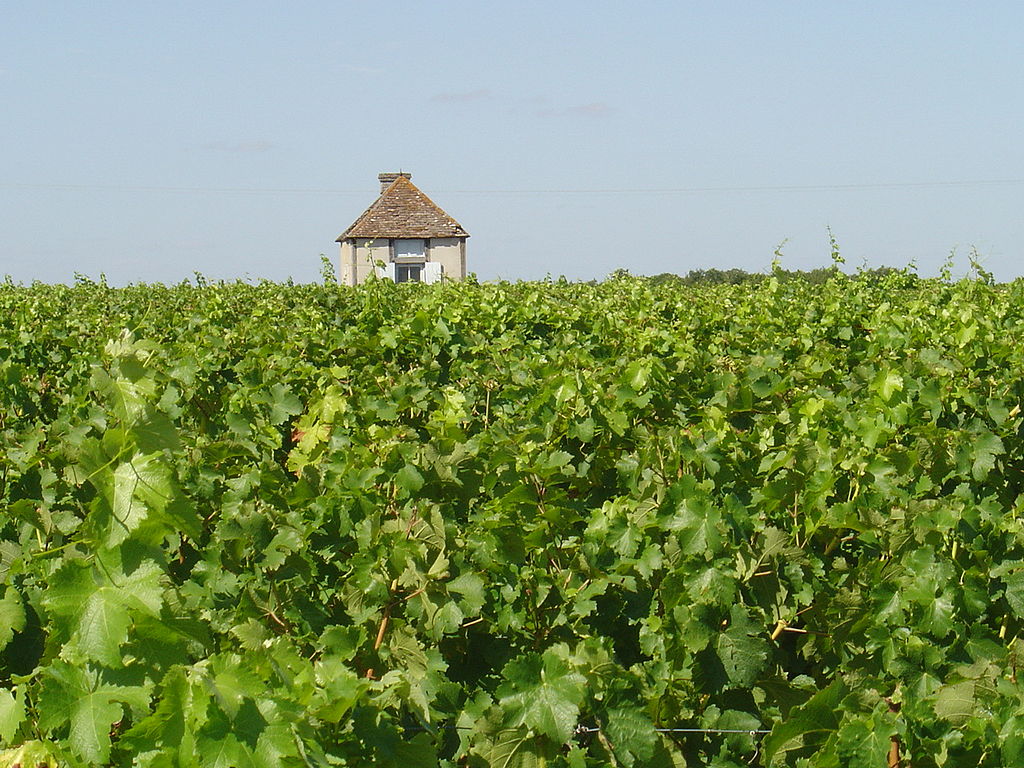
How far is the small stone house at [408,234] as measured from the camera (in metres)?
43.4

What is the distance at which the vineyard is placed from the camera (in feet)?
6.22

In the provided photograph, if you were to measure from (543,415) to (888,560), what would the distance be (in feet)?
4.73

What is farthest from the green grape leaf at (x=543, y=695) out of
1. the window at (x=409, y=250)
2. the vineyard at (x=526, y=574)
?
the window at (x=409, y=250)

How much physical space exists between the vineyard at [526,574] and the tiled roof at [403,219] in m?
38.3

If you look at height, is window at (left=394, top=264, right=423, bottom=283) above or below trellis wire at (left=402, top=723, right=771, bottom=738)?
above

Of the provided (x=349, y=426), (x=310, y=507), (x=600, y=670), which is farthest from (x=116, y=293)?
(x=600, y=670)

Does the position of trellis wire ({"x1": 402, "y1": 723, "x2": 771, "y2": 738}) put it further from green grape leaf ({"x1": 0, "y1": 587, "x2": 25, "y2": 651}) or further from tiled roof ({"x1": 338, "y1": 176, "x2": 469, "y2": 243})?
tiled roof ({"x1": 338, "y1": 176, "x2": 469, "y2": 243})

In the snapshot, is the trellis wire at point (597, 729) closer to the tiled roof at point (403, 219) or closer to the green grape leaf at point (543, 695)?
the green grape leaf at point (543, 695)

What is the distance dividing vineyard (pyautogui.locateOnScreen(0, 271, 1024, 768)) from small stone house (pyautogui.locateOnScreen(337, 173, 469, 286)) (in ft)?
125

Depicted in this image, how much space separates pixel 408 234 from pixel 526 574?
135ft

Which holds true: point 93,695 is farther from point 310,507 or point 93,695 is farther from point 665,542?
point 665,542

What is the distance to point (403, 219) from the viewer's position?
143 ft

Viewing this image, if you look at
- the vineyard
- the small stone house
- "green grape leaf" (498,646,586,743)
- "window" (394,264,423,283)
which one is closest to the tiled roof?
the small stone house

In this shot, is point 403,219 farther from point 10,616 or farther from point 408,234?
point 10,616
